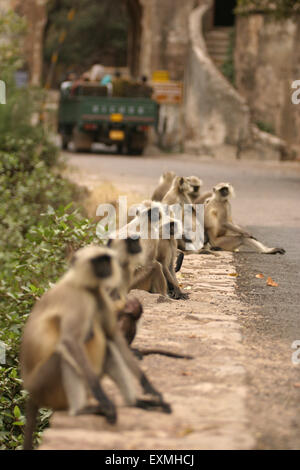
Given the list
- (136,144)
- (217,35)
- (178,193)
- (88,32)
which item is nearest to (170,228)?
(178,193)

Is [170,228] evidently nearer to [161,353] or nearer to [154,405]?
[161,353]

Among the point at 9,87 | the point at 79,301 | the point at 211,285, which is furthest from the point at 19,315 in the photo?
the point at 9,87

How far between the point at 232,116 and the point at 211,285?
54.5 ft

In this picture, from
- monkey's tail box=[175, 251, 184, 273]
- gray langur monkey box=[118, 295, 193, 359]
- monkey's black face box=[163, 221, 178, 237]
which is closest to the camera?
gray langur monkey box=[118, 295, 193, 359]

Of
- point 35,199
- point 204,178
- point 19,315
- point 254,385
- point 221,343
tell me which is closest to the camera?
point 254,385

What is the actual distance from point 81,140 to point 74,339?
19.2 m

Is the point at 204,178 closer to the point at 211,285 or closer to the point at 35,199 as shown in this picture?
the point at 35,199

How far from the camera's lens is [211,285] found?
285 inches

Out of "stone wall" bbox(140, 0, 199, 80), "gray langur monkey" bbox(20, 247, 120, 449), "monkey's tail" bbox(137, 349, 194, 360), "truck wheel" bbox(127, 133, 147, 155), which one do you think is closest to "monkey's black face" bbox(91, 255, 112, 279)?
"gray langur monkey" bbox(20, 247, 120, 449)

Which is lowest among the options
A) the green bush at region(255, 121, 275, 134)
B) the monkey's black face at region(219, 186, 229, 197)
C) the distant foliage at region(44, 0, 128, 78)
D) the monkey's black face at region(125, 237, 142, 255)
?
the monkey's black face at region(125, 237, 142, 255)

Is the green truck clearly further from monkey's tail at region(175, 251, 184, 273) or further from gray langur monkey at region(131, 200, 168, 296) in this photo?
gray langur monkey at region(131, 200, 168, 296)

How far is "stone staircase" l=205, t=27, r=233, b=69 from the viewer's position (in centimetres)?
2736

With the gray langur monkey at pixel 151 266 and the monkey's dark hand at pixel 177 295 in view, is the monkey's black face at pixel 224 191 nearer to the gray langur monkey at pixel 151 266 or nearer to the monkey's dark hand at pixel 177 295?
the gray langur monkey at pixel 151 266

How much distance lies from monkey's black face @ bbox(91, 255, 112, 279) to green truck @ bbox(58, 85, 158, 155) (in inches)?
720
